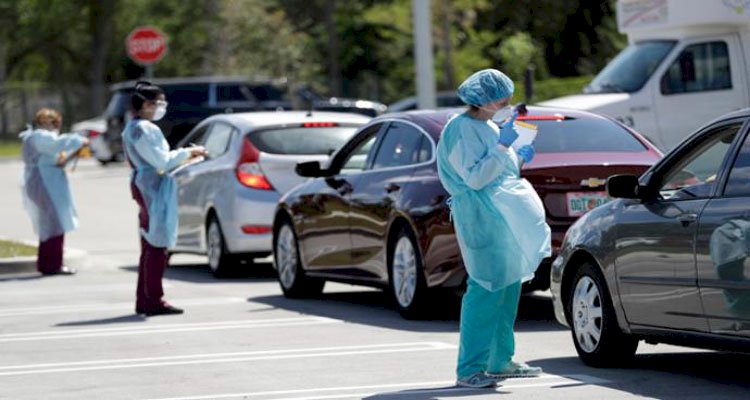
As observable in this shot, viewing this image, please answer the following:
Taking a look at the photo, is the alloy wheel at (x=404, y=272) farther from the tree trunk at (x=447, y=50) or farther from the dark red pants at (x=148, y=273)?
the tree trunk at (x=447, y=50)

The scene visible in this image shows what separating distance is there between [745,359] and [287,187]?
7.76 metres

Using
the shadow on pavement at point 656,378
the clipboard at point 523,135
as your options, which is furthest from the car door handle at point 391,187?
the clipboard at point 523,135

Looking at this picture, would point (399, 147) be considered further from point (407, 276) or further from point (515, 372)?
point (515, 372)

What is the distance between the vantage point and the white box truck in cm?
2084

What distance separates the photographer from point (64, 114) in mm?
70500

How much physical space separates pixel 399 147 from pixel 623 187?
166 inches

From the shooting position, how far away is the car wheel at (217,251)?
18.1 m

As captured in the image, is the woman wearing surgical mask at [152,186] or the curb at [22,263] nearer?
the woman wearing surgical mask at [152,186]

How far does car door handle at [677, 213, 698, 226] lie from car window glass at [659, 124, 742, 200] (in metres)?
0.11

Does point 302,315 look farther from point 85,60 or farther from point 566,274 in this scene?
point 85,60

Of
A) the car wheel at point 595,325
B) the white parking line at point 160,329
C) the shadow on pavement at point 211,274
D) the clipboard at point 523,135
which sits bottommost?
the shadow on pavement at point 211,274

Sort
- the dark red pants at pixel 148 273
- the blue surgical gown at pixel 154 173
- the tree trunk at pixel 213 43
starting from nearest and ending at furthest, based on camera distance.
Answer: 1. the blue surgical gown at pixel 154 173
2. the dark red pants at pixel 148 273
3. the tree trunk at pixel 213 43

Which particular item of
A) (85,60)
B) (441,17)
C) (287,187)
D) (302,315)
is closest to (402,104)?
(441,17)

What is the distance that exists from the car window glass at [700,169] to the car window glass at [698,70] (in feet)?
37.3
